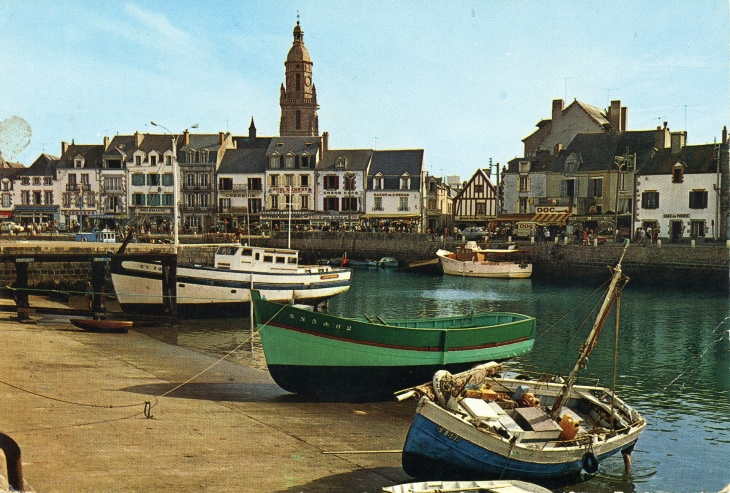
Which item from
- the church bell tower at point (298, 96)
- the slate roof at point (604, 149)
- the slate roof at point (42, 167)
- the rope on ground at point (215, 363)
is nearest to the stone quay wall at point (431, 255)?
the slate roof at point (604, 149)

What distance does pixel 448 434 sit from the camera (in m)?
11.2

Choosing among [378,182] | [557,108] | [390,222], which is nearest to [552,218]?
[557,108]

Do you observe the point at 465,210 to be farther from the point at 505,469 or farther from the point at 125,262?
the point at 505,469

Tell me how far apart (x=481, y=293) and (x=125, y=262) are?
77.3 ft

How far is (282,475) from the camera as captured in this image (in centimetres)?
1086

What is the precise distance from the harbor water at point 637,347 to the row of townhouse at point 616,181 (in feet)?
34.7

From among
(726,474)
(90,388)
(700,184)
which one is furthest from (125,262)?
(700,184)

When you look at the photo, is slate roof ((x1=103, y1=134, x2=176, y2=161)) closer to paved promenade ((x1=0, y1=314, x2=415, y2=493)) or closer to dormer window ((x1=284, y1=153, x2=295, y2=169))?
dormer window ((x1=284, y1=153, x2=295, y2=169))

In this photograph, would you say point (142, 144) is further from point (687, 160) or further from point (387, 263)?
point (687, 160)

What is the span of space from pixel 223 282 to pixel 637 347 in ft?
56.8

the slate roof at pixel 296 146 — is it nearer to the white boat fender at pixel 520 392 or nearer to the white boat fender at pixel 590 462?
the white boat fender at pixel 520 392

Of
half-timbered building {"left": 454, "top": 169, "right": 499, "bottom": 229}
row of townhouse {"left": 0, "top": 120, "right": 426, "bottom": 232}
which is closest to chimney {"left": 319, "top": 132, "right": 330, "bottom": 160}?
row of townhouse {"left": 0, "top": 120, "right": 426, "bottom": 232}

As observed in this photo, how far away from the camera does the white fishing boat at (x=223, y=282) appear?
3005 cm

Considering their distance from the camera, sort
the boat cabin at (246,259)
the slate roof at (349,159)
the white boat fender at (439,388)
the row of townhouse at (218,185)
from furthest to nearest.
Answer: the slate roof at (349,159)
the row of townhouse at (218,185)
the boat cabin at (246,259)
the white boat fender at (439,388)
